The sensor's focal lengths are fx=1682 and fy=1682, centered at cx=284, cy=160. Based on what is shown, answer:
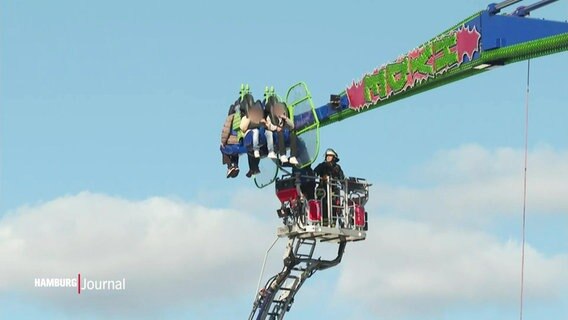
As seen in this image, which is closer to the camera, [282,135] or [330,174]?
[282,135]

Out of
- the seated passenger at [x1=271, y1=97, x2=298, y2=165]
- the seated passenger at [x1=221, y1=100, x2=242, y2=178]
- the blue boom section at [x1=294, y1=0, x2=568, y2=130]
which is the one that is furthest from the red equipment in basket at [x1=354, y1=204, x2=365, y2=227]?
the blue boom section at [x1=294, y1=0, x2=568, y2=130]

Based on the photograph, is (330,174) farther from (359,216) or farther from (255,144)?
(255,144)

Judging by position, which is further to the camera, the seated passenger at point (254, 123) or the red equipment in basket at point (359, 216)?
the red equipment in basket at point (359, 216)

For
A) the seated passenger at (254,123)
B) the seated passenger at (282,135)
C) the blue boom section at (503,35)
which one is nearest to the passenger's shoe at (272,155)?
the seated passenger at (282,135)

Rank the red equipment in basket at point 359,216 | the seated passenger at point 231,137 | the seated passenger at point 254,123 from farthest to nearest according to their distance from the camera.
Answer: the seated passenger at point 231,137
the red equipment in basket at point 359,216
the seated passenger at point 254,123

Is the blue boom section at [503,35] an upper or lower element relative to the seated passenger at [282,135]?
upper

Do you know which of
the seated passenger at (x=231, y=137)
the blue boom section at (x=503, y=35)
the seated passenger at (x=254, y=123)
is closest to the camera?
the blue boom section at (x=503, y=35)

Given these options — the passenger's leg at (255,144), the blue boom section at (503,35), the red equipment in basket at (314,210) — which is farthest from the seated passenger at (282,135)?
the blue boom section at (503,35)

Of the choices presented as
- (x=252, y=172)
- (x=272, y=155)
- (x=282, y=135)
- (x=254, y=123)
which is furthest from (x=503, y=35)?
(x=252, y=172)

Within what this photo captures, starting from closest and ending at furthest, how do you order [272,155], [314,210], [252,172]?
[272,155], [314,210], [252,172]

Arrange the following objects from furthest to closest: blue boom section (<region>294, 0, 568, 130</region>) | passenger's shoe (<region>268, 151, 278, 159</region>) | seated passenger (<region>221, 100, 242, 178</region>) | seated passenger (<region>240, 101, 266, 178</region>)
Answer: seated passenger (<region>221, 100, 242, 178</region>)
seated passenger (<region>240, 101, 266, 178</region>)
passenger's shoe (<region>268, 151, 278, 159</region>)
blue boom section (<region>294, 0, 568, 130</region>)

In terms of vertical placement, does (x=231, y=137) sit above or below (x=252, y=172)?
above

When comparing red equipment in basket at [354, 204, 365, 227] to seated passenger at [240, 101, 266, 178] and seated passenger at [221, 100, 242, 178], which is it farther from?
seated passenger at [221, 100, 242, 178]

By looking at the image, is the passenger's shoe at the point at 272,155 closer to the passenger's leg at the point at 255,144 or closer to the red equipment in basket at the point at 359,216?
the passenger's leg at the point at 255,144
